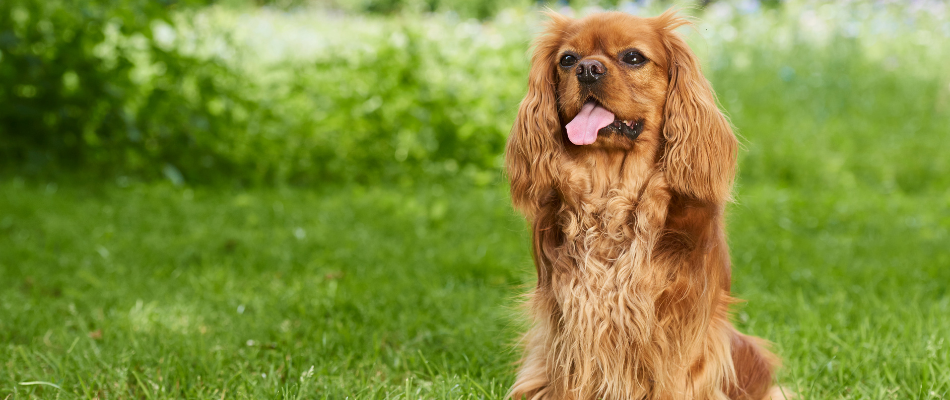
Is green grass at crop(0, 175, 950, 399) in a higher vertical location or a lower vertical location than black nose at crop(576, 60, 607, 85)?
lower

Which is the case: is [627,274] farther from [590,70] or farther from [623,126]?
[590,70]

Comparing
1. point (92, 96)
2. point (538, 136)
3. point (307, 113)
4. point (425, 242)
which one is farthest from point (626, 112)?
point (92, 96)

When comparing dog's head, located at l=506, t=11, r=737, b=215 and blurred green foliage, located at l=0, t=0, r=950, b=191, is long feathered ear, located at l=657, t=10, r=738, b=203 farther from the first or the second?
blurred green foliage, located at l=0, t=0, r=950, b=191

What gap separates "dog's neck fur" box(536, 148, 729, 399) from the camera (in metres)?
1.98

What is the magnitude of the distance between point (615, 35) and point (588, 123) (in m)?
0.24

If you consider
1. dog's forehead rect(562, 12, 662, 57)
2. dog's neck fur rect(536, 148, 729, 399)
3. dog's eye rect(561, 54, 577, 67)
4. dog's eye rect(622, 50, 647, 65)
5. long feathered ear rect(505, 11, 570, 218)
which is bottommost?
dog's neck fur rect(536, 148, 729, 399)

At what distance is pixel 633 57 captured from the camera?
1.99 m

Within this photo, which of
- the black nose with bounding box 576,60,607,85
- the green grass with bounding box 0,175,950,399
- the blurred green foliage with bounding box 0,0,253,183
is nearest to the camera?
the black nose with bounding box 576,60,607,85

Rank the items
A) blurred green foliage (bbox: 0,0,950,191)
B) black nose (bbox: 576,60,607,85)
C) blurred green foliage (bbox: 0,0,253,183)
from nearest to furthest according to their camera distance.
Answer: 1. black nose (bbox: 576,60,607,85)
2. blurred green foliage (bbox: 0,0,253,183)
3. blurred green foliage (bbox: 0,0,950,191)

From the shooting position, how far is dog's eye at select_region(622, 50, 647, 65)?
1989 millimetres

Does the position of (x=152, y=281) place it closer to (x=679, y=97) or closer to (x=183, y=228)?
(x=183, y=228)

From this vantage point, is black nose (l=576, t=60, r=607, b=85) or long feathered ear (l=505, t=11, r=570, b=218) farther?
long feathered ear (l=505, t=11, r=570, b=218)

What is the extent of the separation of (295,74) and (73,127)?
1.75m

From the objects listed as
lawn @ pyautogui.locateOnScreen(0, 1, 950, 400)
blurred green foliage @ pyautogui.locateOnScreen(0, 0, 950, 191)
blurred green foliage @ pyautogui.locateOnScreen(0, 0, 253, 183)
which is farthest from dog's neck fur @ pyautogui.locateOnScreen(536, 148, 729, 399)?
blurred green foliage @ pyautogui.locateOnScreen(0, 0, 253, 183)
